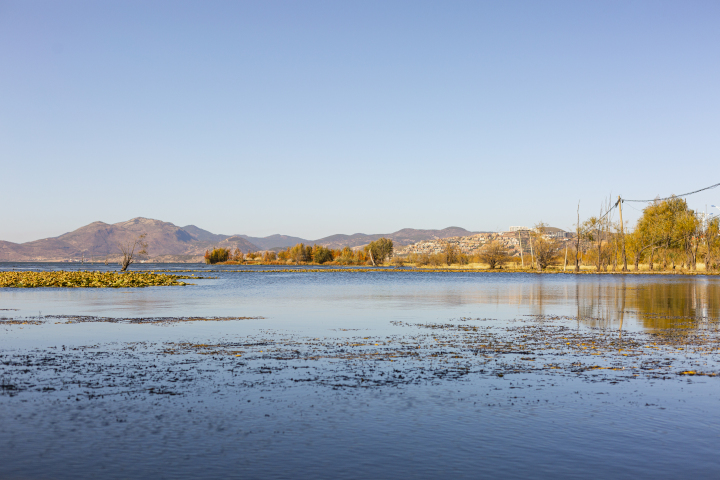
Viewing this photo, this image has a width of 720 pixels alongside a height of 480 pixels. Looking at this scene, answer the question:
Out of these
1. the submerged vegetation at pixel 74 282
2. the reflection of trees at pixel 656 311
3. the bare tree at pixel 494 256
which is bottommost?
the reflection of trees at pixel 656 311

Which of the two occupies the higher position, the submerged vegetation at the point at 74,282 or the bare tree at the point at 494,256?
Answer: the bare tree at the point at 494,256

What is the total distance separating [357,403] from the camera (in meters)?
11.1

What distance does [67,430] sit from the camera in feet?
30.5

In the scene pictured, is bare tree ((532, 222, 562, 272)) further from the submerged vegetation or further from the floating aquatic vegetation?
the floating aquatic vegetation

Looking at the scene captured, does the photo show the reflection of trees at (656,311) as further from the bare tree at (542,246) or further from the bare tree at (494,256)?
the bare tree at (494,256)

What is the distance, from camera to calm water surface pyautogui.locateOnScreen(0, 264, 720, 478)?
814 centimetres

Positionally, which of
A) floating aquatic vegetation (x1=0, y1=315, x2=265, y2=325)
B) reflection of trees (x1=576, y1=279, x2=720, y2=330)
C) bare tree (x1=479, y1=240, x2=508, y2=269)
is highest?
bare tree (x1=479, y1=240, x2=508, y2=269)

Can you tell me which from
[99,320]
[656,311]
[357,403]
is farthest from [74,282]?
[357,403]

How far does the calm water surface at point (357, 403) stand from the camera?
814cm

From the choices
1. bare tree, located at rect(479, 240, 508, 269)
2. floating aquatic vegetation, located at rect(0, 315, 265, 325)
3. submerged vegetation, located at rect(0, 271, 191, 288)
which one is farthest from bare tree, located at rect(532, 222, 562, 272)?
floating aquatic vegetation, located at rect(0, 315, 265, 325)

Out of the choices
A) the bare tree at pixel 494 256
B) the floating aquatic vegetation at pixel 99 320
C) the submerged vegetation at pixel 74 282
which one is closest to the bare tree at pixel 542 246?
the bare tree at pixel 494 256

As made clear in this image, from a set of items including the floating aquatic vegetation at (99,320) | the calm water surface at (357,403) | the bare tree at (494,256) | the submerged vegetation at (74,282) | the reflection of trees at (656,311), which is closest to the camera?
the calm water surface at (357,403)

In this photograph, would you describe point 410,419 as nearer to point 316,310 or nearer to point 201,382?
point 201,382

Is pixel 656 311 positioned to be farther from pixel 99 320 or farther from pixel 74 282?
pixel 74 282
